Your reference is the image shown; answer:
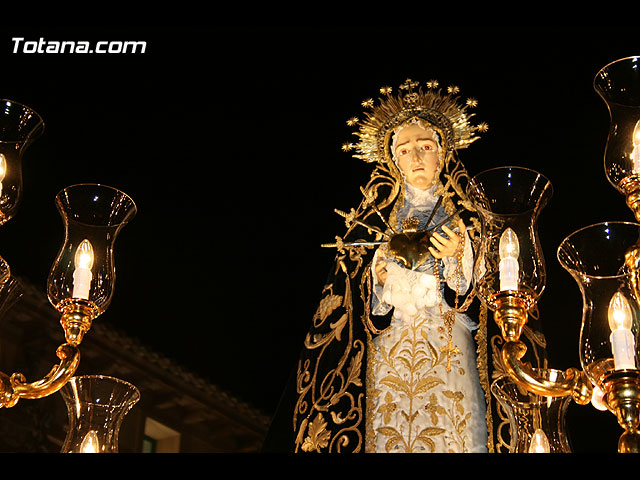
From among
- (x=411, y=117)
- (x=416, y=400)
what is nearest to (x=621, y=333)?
(x=416, y=400)

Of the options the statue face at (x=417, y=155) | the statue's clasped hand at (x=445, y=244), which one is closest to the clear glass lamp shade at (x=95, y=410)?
the statue's clasped hand at (x=445, y=244)

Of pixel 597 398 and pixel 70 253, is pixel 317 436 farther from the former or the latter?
pixel 597 398

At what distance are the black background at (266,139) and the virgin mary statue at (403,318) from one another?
719mm

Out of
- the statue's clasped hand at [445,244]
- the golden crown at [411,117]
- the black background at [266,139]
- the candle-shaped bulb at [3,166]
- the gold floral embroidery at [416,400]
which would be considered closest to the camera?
the candle-shaped bulb at [3,166]

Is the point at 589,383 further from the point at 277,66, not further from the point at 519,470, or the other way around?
the point at 277,66

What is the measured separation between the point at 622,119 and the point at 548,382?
651 mm

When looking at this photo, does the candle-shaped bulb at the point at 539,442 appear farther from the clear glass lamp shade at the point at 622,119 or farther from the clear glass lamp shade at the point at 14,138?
the clear glass lamp shade at the point at 14,138

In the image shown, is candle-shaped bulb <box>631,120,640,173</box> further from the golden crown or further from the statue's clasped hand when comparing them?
the golden crown

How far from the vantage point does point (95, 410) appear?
2.32m

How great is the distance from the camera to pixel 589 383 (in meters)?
2.02

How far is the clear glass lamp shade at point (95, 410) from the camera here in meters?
2.29

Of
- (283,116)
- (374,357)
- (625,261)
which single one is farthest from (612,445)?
(625,261)

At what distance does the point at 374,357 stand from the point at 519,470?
209cm

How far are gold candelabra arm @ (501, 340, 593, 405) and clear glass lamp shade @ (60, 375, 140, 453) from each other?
848 millimetres
